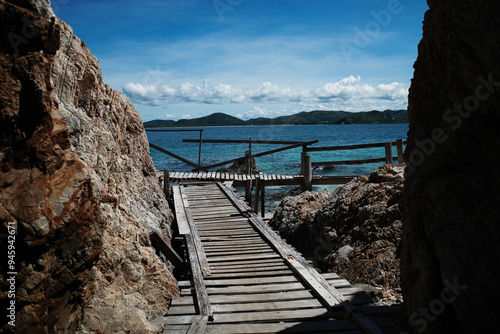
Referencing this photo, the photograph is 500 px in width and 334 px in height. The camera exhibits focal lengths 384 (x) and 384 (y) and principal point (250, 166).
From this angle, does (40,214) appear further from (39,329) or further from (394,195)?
(394,195)

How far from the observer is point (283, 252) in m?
7.24

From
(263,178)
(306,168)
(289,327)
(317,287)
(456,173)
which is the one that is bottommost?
(289,327)

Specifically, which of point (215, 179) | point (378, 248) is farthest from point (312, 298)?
point (215, 179)

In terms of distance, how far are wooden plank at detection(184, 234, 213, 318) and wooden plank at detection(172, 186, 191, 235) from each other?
0.65m

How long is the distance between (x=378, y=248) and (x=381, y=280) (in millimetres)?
801

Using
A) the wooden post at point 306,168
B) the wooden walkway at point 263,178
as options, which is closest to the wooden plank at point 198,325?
the wooden walkway at point 263,178

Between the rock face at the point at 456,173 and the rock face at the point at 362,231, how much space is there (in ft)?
11.0

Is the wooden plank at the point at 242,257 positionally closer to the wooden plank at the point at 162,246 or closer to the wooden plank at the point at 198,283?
the wooden plank at the point at 198,283

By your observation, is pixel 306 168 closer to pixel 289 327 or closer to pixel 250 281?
pixel 250 281

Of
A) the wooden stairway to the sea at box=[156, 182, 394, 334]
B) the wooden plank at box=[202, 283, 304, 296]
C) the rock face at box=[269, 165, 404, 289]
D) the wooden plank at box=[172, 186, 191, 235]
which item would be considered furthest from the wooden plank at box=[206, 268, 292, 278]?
the wooden plank at box=[172, 186, 191, 235]

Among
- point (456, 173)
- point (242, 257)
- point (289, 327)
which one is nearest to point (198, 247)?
point (242, 257)

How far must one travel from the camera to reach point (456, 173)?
3047mm

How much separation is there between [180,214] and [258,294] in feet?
15.1

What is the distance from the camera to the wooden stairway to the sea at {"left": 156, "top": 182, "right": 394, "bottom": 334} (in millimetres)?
4812
